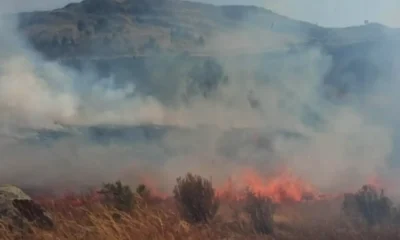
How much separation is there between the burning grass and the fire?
0.02 m

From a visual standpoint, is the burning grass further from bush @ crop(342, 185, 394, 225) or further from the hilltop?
the hilltop

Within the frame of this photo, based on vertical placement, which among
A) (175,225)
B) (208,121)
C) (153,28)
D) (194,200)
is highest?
(153,28)

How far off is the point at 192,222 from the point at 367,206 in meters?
1.00

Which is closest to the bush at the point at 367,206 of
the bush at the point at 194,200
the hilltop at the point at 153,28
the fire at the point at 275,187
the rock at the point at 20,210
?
the fire at the point at 275,187

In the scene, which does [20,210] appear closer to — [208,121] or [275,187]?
[208,121]

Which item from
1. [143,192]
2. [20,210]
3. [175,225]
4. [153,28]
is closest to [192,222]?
[175,225]

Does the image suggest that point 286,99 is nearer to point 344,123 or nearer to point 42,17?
point 344,123

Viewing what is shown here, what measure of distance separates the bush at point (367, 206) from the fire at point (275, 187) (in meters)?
0.20

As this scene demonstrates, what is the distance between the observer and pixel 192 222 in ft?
9.97

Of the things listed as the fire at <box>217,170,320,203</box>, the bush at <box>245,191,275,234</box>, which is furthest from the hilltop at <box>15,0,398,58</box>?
the bush at <box>245,191,275,234</box>

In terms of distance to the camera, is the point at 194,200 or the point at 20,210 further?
the point at 194,200

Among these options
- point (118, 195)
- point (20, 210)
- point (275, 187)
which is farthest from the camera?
point (275, 187)

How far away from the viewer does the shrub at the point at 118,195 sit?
9.75 ft

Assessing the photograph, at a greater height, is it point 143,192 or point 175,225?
point 143,192
